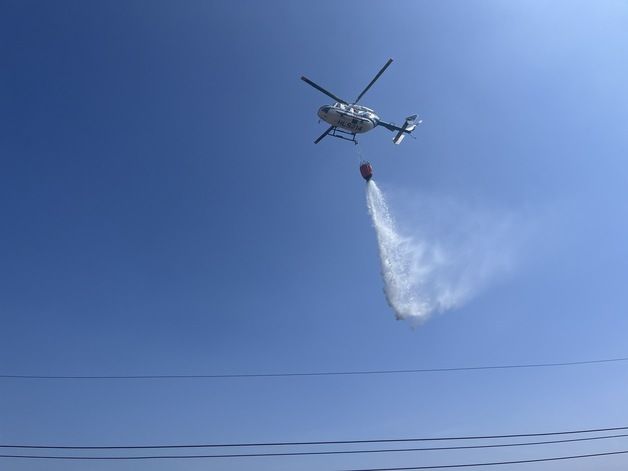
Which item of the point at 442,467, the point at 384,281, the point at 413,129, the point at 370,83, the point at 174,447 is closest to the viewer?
the point at 174,447

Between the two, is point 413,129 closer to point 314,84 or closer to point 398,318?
point 314,84

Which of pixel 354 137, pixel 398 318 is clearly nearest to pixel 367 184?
pixel 354 137

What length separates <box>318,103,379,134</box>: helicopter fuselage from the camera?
52.8 meters

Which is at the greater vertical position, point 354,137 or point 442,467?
point 354,137

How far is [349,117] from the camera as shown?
177 ft

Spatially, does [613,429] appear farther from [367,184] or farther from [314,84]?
[314,84]

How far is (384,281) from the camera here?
50156 millimetres

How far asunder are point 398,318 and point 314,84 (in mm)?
26842

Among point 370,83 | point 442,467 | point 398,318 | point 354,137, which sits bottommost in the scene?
point 442,467

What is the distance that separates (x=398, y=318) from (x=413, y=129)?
95.0 ft

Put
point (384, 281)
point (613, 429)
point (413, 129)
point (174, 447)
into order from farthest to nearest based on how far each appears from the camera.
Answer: point (413, 129), point (384, 281), point (613, 429), point (174, 447)

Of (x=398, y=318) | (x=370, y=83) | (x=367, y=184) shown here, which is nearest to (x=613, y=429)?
(x=398, y=318)

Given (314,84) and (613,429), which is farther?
(314,84)

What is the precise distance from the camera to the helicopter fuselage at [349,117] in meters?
52.8
